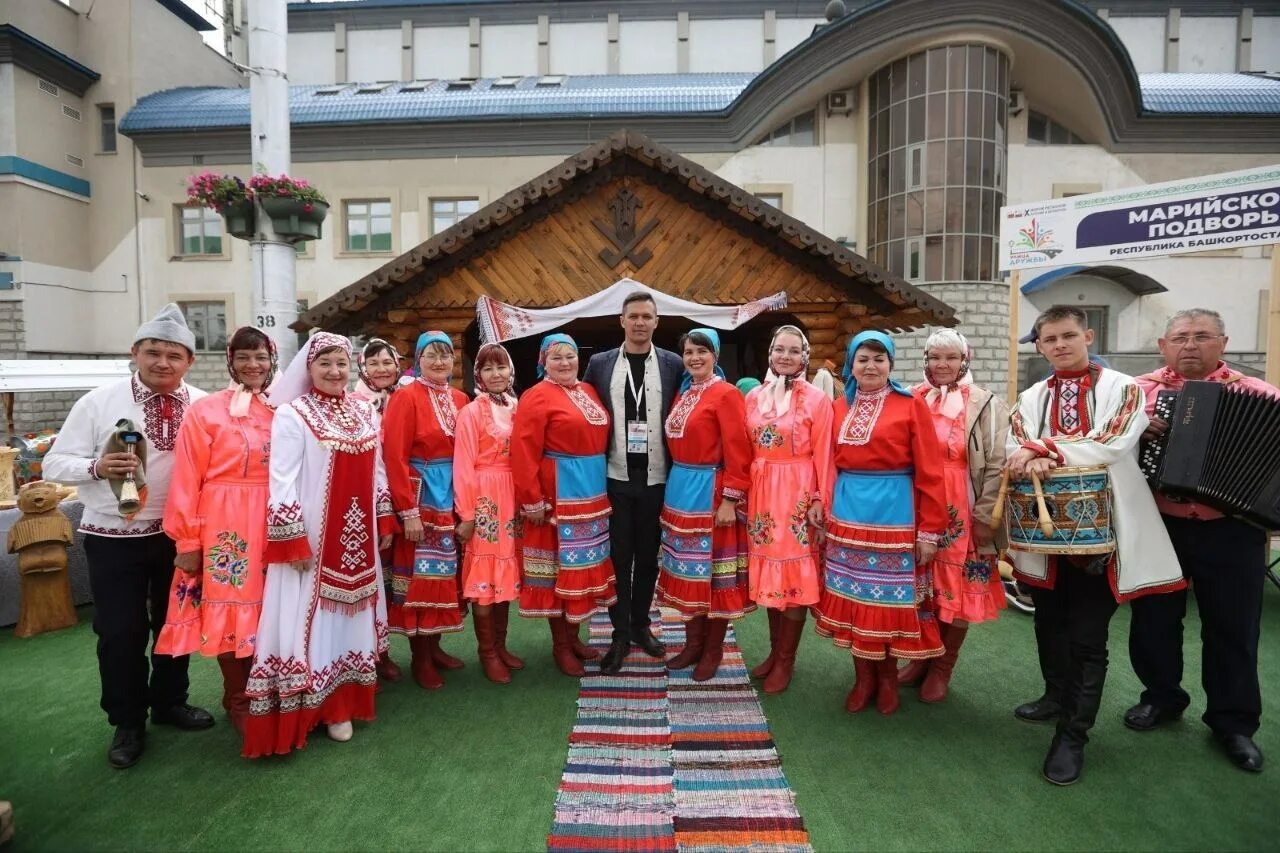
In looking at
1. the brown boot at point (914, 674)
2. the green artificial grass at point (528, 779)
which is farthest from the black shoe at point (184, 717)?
the brown boot at point (914, 674)

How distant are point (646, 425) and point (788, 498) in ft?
3.10

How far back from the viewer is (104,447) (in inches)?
118

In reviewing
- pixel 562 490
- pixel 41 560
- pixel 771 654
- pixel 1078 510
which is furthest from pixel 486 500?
pixel 41 560

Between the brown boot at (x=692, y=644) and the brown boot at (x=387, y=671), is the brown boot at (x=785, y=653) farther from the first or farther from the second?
the brown boot at (x=387, y=671)

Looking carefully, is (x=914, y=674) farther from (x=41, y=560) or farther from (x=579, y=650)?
(x=41, y=560)

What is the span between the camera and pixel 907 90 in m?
12.9

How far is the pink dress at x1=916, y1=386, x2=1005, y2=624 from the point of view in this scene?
3510 millimetres

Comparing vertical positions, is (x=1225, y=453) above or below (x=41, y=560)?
above

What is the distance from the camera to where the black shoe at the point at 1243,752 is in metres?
3.08

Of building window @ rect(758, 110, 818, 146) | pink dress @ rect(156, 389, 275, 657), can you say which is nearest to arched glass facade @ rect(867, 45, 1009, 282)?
building window @ rect(758, 110, 818, 146)

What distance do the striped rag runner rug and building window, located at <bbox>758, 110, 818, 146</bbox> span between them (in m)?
13.2

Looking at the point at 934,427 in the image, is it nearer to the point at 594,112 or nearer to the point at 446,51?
the point at 594,112

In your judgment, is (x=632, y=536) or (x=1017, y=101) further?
(x=1017, y=101)

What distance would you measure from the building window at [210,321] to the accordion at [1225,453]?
1731cm
